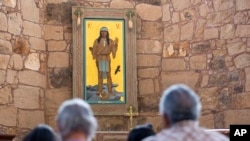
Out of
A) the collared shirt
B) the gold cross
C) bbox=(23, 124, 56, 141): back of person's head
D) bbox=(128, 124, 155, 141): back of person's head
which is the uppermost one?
the collared shirt

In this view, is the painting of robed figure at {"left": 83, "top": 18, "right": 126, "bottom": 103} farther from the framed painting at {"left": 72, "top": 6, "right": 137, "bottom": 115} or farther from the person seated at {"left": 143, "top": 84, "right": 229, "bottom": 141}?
the person seated at {"left": 143, "top": 84, "right": 229, "bottom": 141}

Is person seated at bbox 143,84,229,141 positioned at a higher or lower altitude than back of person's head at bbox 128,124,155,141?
higher

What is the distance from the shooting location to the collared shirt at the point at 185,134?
253 cm

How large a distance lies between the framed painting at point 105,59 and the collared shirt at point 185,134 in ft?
18.7

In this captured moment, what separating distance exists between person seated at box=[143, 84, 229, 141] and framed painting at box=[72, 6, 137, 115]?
5.68 metres

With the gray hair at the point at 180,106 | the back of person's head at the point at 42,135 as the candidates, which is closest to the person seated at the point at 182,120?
the gray hair at the point at 180,106

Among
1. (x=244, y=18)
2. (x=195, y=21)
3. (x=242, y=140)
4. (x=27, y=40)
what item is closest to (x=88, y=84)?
(x=27, y=40)

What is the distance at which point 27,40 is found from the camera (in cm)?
820

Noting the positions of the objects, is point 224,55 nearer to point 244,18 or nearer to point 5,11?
point 244,18

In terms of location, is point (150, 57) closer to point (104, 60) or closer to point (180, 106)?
point (104, 60)

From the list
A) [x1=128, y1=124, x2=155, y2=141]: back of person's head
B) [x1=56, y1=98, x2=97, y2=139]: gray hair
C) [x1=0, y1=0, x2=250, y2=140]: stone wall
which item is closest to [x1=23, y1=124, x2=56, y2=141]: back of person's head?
[x1=56, y1=98, x2=97, y2=139]: gray hair

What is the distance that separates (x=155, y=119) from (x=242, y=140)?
403 centimetres

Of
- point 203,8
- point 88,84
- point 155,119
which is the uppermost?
point 203,8

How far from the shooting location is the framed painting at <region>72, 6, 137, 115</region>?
828cm
